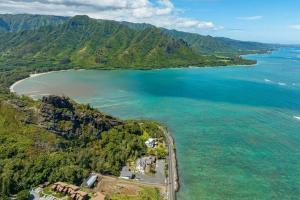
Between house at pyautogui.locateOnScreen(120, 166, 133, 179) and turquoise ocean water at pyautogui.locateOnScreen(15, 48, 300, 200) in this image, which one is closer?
house at pyautogui.locateOnScreen(120, 166, 133, 179)

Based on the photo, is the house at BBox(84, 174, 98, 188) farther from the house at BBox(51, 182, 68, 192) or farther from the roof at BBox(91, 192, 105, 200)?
the house at BBox(51, 182, 68, 192)

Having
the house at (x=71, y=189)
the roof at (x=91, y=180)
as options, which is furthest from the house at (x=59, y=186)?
the roof at (x=91, y=180)

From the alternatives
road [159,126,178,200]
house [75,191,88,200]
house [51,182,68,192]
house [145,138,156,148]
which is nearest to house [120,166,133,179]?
road [159,126,178,200]

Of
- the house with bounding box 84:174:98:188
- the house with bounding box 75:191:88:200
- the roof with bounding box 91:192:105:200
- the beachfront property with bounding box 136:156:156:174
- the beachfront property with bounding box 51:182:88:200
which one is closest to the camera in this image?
the house with bounding box 75:191:88:200

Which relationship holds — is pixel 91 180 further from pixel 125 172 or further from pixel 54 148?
pixel 54 148

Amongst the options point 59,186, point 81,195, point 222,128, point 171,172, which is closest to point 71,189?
point 59,186

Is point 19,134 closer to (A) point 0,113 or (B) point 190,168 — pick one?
(A) point 0,113
